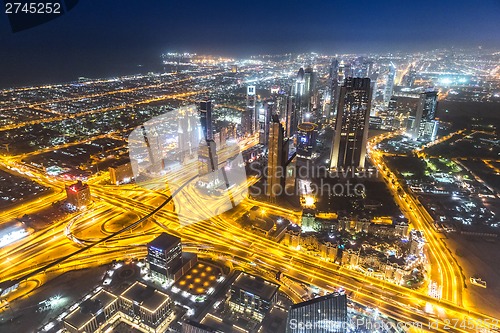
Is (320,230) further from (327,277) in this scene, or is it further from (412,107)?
(412,107)

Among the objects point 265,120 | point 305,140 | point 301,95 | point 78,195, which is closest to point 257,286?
point 78,195

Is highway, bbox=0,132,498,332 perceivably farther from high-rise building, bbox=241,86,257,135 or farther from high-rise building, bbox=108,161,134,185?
high-rise building, bbox=241,86,257,135

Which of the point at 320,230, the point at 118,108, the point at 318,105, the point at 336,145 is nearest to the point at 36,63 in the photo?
the point at 118,108

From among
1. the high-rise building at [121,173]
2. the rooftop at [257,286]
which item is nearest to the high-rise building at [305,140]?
the high-rise building at [121,173]

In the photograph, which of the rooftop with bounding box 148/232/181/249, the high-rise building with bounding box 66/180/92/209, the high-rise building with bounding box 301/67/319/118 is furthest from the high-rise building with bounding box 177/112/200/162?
the rooftop with bounding box 148/232/181/249

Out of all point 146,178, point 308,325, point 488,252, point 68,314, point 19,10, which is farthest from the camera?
point 146,178

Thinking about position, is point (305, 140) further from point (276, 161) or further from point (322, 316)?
point (322, 316)

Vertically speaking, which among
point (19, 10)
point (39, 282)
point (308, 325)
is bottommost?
point (39, 282)
